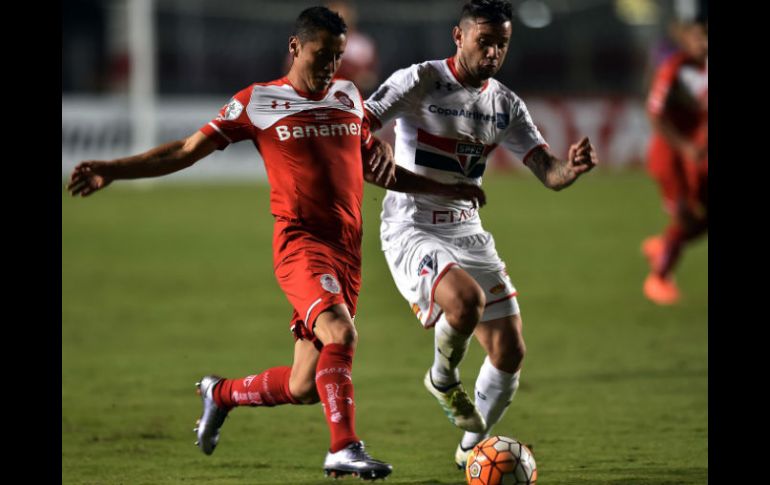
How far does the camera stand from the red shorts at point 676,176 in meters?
11.3

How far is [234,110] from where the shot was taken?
5.38 meters

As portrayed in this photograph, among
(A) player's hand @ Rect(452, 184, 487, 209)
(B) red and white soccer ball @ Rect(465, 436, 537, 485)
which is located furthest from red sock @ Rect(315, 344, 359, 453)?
(A) player's hand @ Rect(452, 184, 487, 209)

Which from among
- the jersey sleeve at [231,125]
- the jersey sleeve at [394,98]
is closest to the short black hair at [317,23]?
the jersey sleeve at [231,125]

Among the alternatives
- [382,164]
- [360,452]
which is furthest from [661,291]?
[360,452]

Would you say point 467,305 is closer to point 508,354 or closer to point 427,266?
point 427,266

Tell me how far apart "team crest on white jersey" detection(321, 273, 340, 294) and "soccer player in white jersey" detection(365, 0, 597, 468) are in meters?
0.56

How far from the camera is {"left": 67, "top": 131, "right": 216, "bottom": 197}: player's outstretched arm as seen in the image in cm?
496

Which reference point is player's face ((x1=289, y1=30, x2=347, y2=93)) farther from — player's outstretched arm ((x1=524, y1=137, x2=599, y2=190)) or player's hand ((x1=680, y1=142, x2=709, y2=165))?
player's hand ((x1=680, y1=142, x2=709, y2=165))

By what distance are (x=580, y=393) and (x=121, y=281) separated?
6.38 metres

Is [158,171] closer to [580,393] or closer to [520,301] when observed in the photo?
[580,393]

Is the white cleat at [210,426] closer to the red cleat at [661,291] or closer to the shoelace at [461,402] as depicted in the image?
the shoelace at [461,402]

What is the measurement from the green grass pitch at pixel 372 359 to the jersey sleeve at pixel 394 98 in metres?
1.64

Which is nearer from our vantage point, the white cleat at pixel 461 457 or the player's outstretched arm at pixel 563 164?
the player's outstretched arm at pixel 563 164

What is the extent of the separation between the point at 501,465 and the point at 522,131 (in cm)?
175
